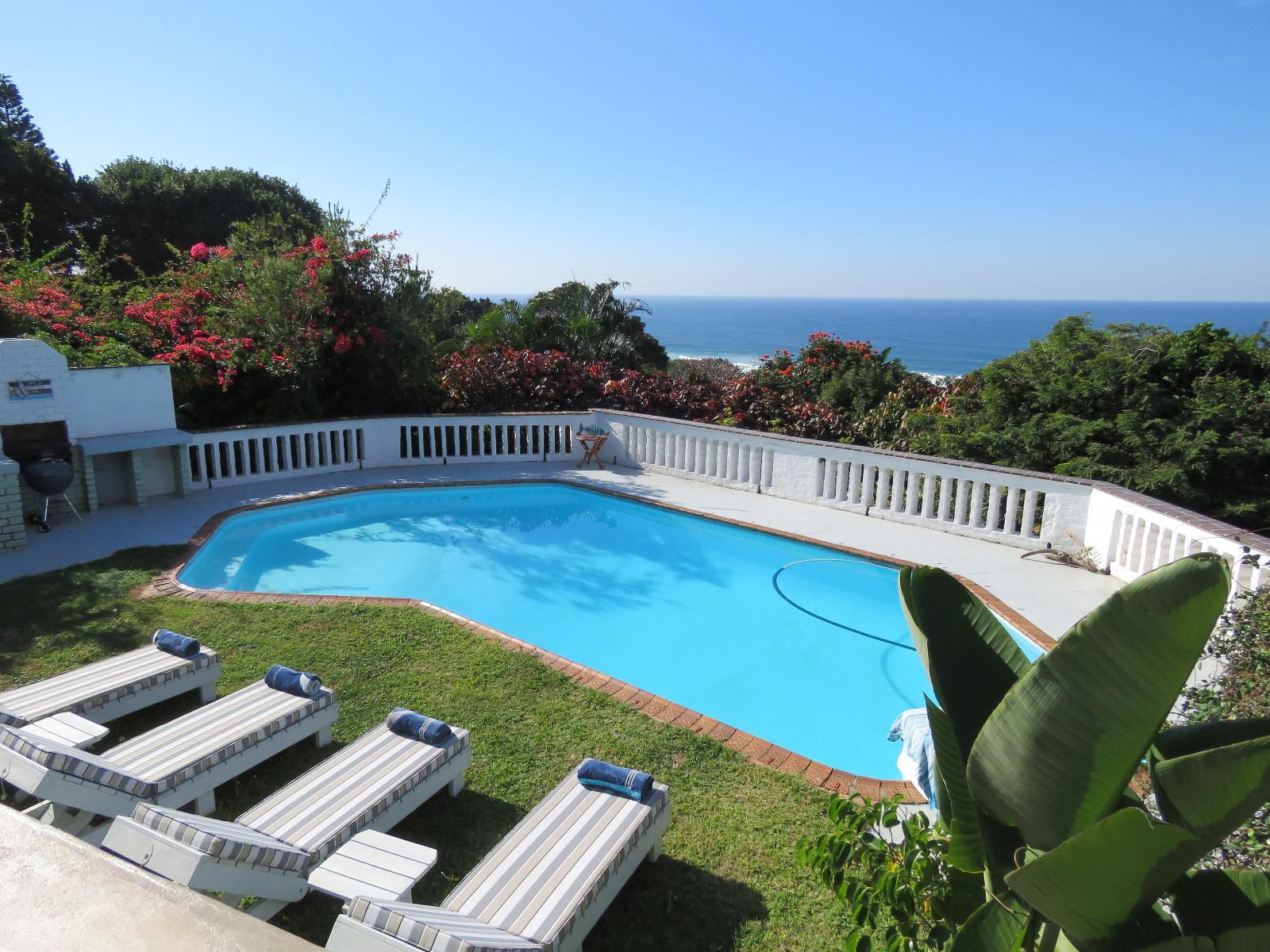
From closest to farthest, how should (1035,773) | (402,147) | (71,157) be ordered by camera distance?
(1035,773) → (402,147) → (71,157)

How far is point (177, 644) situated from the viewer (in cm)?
523

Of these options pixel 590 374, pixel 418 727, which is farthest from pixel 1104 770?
pixel 590 374

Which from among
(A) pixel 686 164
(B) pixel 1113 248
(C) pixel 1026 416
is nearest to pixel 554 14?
(C) pixel 1026 416

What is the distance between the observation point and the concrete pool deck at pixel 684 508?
7660mm

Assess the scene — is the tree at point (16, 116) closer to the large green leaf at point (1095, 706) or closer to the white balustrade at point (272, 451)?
the white balustrade at point (272, 451)

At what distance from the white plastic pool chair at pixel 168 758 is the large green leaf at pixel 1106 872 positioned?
366 cm

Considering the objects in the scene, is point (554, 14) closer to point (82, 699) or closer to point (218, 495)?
point (218, 495)

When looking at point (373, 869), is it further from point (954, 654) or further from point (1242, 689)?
point (1242, 689)

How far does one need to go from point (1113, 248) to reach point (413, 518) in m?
42.3

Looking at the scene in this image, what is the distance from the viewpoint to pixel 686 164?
3070 centimetres

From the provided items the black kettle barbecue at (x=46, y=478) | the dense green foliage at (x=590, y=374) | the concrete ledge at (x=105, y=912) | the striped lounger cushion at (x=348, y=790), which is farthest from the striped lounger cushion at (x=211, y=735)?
the dense green foliage at (x=590, y=374)

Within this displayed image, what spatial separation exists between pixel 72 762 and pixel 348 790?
1264 millimetres

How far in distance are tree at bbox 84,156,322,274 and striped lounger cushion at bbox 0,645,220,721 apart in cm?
3136

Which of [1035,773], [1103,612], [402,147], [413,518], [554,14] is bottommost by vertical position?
[413,518]
